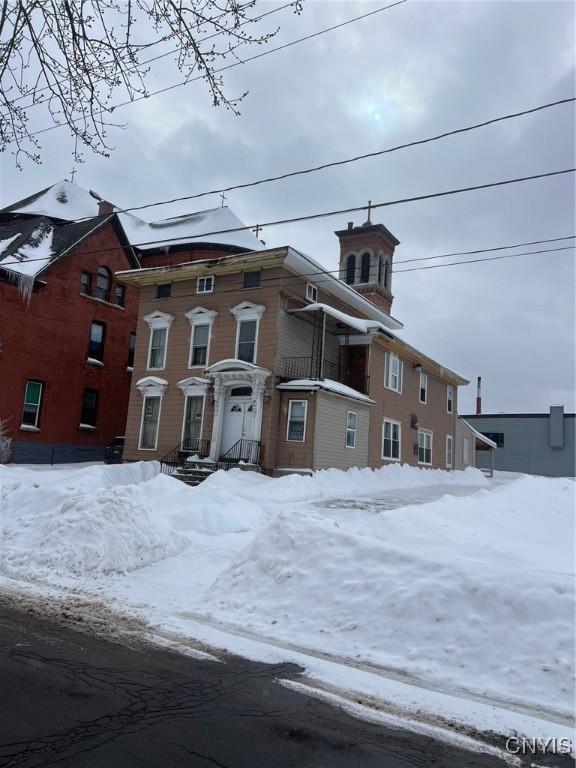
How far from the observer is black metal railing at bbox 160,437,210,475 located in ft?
74.0

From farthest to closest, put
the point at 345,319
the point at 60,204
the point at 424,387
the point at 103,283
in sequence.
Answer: the point at 60,204, the point at 424,387, the point at 103,283, the point at 345,319

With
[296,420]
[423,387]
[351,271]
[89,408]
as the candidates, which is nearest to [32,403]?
[89,408]

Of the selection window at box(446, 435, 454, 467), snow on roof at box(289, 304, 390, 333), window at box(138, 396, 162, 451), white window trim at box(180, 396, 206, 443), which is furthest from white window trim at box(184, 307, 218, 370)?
window at box(446, 435, 454, 467)

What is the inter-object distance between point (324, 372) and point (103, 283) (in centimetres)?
1386

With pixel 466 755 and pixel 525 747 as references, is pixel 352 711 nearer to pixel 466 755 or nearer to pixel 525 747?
pixel 466 755

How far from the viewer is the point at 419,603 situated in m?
6.30

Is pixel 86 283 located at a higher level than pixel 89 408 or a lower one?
higher

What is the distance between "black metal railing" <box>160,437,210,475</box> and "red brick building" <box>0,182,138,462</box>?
7377 millimetres

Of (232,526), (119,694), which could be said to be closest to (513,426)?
(232,526)

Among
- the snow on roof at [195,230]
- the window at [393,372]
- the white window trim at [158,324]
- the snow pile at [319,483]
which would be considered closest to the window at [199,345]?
the white window trim at [158,324]

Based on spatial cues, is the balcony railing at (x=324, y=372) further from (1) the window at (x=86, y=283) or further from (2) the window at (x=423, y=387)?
(1) the window at (x=86, y=283)

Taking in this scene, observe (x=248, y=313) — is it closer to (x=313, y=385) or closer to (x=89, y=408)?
(x=313, y=385)

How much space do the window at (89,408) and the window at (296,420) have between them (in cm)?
1227

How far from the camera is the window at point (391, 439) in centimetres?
2736
